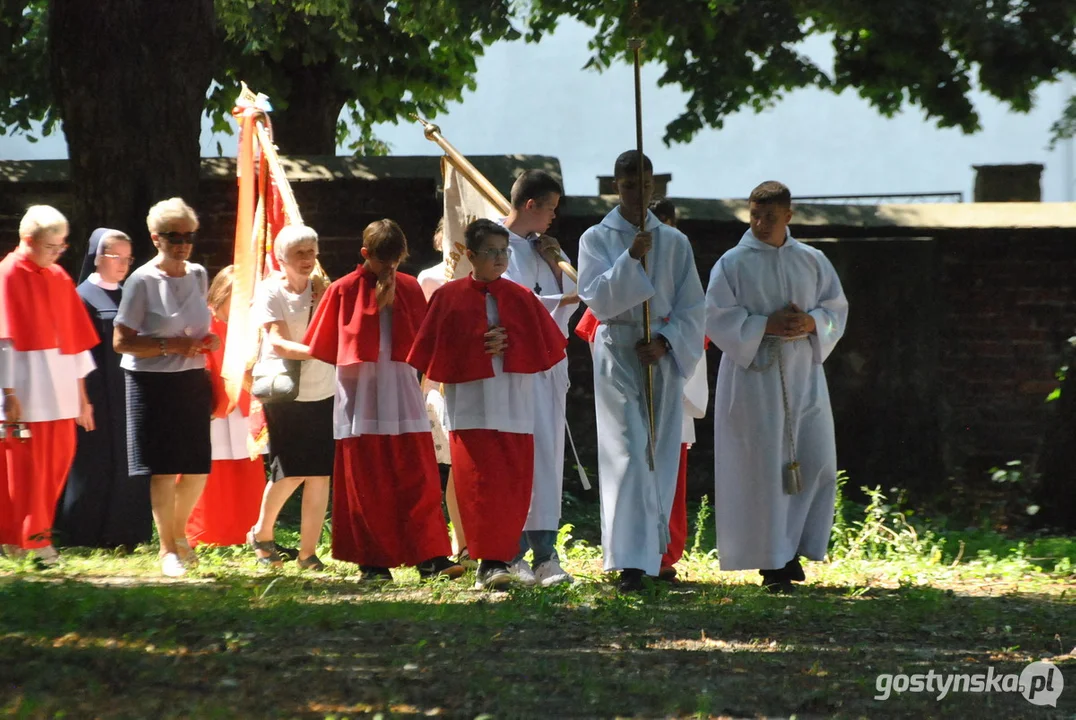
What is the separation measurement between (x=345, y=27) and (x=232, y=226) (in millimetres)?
2770

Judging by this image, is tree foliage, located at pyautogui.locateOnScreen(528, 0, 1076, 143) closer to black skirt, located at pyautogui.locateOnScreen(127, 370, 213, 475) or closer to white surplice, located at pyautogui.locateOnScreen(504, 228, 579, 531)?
white surplice, located at pyautogui.locateOnScreen(504, 228, 579, 531)

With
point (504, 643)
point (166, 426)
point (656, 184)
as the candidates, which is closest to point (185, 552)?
point (166, 426)

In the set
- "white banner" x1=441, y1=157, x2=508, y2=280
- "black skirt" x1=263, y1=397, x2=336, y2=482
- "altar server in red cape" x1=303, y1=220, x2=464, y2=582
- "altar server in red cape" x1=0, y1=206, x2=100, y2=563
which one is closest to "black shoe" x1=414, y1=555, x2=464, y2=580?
"altar server in red cape" x1=303, y1=220, x2=464, y2=582

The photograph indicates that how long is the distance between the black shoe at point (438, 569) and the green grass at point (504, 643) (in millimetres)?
158

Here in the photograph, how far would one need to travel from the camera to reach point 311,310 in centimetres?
880

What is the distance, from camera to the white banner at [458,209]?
30.9 ft

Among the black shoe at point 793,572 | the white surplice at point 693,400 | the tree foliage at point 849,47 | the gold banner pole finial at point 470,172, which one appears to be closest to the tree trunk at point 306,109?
the tree foliage at point 849,47

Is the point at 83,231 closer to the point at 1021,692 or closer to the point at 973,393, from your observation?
the point at 973,393

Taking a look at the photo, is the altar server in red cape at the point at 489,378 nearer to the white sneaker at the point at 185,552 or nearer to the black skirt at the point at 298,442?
the black skirt at the point at 298,442

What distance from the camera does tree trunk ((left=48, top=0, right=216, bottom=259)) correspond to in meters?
10.8

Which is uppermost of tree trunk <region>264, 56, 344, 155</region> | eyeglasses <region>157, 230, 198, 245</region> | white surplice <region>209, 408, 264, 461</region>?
tree trunk <region>264, 56, 344, 155</region>

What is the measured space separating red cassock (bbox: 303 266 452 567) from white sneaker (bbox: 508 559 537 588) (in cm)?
38

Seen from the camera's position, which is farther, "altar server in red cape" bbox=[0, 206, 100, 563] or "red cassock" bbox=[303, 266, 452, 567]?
"altar server in red cape" bbox=[0, 206, 100, 563]

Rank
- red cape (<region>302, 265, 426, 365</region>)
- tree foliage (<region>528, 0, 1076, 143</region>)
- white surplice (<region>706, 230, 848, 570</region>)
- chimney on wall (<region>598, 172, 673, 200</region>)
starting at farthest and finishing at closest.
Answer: chimney on wall (<region>598, 172, 673, 200</region>) < tree foliage (<region>528, 0, 1076, 143</region>) < white surplice (<region>706, 230, 848, 570</region>) < red cape (<region>302, 265, 426, 365</region>)
